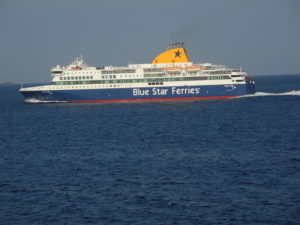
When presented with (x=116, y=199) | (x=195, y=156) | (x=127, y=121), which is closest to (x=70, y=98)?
(x=127, y=121)

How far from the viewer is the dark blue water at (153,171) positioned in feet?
83.8

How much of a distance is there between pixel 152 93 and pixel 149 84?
6.51ft

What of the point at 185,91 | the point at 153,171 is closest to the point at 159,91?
the point at 185,91

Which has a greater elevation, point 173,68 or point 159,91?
point 173,68

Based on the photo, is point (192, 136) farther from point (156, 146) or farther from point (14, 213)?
point (14, 213)

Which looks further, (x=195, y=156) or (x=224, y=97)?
(x=224, y=97)

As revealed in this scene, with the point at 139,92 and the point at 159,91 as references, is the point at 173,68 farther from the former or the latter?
the point at 139,92

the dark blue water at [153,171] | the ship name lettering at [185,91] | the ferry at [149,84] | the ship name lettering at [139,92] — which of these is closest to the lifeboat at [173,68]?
the ferry at [149,84]

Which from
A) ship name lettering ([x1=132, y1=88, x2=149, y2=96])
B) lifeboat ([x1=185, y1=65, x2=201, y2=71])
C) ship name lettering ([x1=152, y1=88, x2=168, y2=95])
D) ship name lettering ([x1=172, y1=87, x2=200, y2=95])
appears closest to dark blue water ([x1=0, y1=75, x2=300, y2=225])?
ship name lettering ([x1=172, y1=87, x2=200, y2=95])

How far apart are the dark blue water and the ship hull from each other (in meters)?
26.7

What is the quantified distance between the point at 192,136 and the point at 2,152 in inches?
806

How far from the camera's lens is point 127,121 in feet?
215

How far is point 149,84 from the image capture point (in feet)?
308

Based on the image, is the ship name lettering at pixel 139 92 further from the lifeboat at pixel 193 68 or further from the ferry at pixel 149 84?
the lifeboat at pixel 193 68
